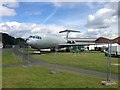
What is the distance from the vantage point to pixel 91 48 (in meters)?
101

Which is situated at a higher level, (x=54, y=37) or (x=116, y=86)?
(x=54, y=37)

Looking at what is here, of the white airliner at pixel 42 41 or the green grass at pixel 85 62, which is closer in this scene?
the green grass at pixel 85 62

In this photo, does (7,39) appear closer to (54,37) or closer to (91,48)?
(91,48)

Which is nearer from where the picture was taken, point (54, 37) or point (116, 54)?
point (116, 54)


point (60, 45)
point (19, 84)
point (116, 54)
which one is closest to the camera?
point (19, 84)

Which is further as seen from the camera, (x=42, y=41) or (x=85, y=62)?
(x=42, y=41)

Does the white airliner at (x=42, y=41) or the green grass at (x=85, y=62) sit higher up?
the white airliner at (x=42, y=41)

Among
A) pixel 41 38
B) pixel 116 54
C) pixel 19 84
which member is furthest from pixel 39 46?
pixel 19 84

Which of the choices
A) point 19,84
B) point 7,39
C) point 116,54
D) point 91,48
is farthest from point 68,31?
point 7,39

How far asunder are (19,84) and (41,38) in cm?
4154

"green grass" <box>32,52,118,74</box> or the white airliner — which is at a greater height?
the white airliner

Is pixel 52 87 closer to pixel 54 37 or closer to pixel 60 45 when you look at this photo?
pixel 54 37

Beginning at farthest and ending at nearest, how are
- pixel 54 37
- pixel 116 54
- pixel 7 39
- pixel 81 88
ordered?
pixel 7 39 → pixel 54 37 → pixel 116 54 → pixel 81 88

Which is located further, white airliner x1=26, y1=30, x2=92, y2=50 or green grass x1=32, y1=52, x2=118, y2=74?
white airliner x1=26, y1=30, x2=92, y2=50
